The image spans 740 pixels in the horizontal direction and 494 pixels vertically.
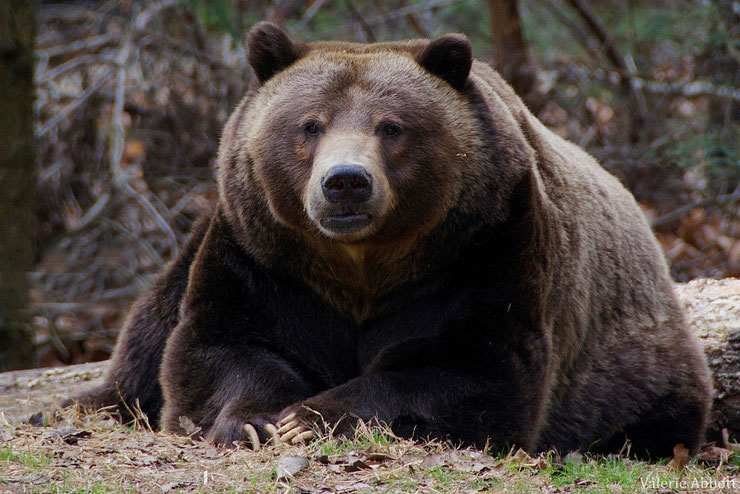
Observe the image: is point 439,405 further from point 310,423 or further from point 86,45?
point 86,45

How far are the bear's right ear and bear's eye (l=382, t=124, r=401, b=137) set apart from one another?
0.82 meters

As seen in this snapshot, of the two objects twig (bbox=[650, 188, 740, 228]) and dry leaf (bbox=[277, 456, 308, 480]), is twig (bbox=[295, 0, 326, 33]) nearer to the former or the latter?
twig (bbox=[650, 188, 740, 228])

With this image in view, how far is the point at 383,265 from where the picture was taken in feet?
16.6

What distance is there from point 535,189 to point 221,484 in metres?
2.45

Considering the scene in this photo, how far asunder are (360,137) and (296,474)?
177cm

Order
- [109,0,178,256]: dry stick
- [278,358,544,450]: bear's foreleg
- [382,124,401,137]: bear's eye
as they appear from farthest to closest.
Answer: [109,0,178,256]: dry stick
[382,124,401,137]: bear's eye
[278,358,544,450]: bear's foreleg

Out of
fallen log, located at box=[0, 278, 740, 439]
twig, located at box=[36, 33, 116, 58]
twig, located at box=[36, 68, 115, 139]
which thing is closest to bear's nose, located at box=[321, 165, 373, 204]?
fallen log, located at box=[0, 278, 740, 439]

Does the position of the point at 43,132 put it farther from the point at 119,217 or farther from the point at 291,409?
the point at 291,409

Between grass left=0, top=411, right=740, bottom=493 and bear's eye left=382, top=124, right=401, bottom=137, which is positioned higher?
bear's eye left=382, top=124, right=401, bottom=137

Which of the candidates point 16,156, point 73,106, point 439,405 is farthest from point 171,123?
point 439,405

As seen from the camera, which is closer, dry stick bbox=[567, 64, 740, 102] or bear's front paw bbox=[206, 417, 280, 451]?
bear's front paw bbox=[206, 417, 280, 451]

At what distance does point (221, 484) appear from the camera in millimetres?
3682

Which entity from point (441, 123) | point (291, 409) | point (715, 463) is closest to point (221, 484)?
point (291, 409)

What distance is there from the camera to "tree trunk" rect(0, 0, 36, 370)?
6.86 meters
